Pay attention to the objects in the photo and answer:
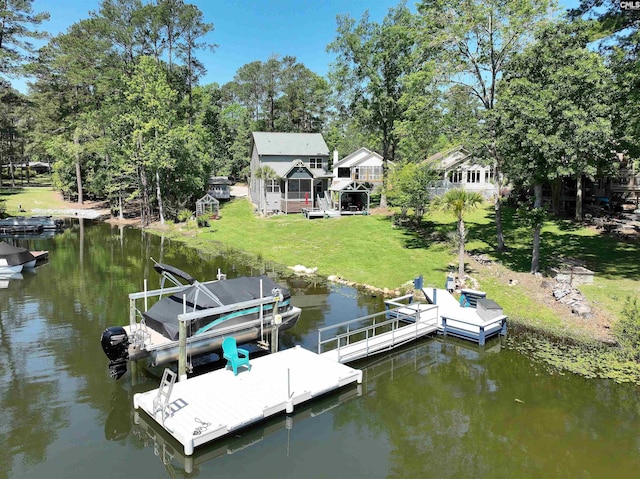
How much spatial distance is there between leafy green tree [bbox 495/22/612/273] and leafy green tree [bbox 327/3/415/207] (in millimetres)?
19861

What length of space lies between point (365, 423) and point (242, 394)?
3.20 m

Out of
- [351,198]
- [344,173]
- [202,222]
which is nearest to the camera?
[202,222]

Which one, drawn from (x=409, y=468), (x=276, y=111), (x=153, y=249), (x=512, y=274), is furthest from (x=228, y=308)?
(x=276, y=111)

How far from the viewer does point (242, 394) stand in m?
11.2

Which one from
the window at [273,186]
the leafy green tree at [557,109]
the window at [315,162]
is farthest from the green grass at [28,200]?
the leafy green tree at [557,109]

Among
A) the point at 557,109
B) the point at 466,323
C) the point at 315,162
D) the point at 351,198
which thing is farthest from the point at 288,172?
the point at 466,323

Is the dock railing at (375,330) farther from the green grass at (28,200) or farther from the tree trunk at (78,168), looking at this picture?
the tree trunk at (78,168)

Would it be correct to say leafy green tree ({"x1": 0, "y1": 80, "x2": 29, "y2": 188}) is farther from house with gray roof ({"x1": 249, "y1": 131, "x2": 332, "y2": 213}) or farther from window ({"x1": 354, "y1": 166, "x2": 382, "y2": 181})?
window ({"x1": 354, "y1": 166, "x2": 382, "y2": 181})

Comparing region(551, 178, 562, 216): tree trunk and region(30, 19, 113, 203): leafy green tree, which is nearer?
region(551, 178, 562, 216): tree trunk

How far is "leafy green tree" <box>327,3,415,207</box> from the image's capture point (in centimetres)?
4028

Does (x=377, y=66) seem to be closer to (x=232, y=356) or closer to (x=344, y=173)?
(x=344, y=173)

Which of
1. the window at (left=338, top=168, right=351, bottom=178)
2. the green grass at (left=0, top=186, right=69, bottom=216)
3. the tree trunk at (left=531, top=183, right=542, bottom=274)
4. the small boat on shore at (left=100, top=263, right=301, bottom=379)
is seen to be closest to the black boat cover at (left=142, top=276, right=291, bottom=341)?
the small boat on shore at (left=100, top=263, right=301, bottom=379)

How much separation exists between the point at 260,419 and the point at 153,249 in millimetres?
25412

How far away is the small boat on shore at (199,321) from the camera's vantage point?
1230 centimetres
